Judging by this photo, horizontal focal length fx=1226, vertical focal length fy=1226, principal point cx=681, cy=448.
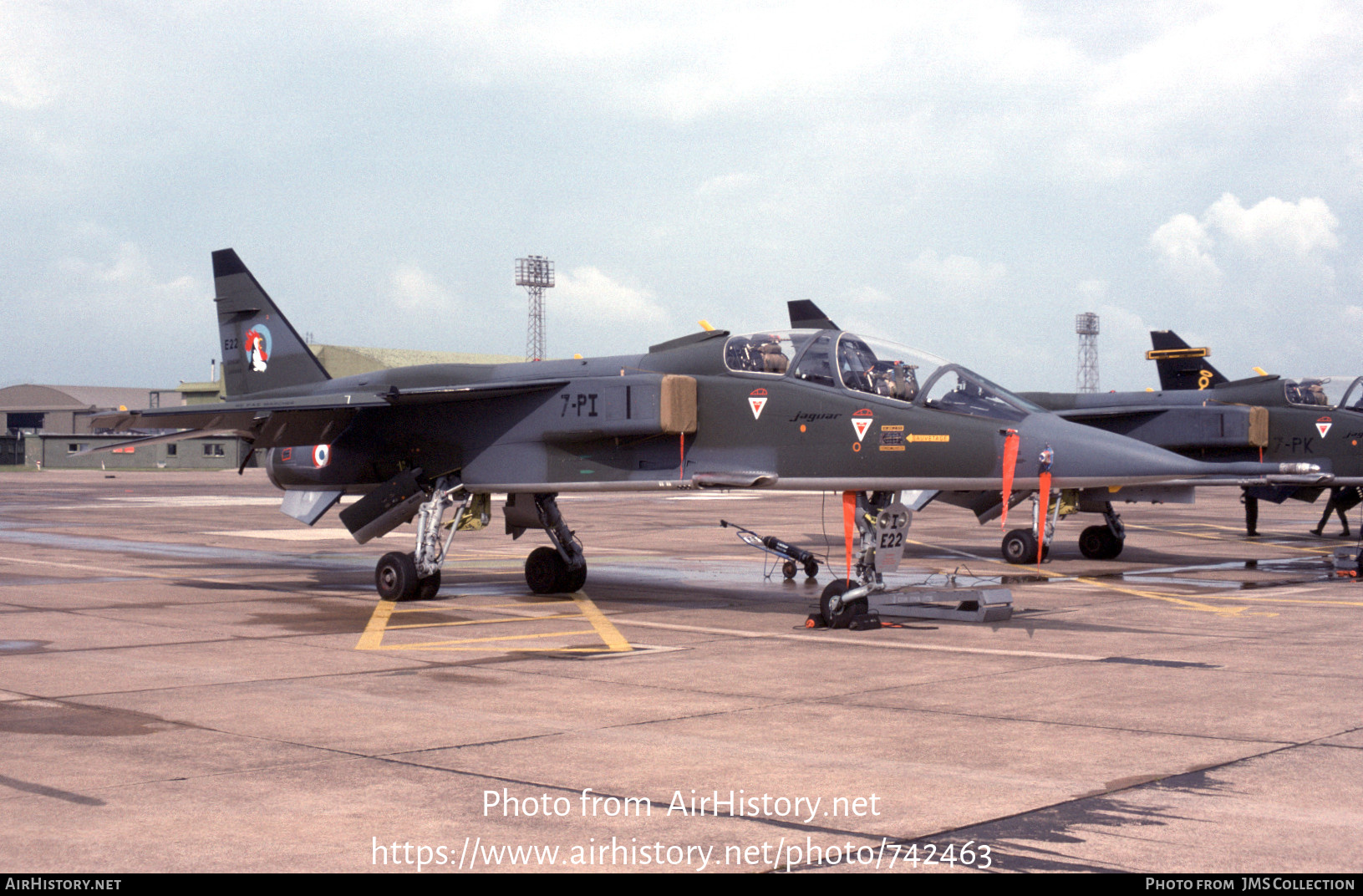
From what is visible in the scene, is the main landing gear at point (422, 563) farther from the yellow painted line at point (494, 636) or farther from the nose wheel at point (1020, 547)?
the nose wheel at point (1020, 547)

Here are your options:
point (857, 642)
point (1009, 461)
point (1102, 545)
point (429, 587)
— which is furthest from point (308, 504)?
point (1102, 545)

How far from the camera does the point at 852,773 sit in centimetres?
678

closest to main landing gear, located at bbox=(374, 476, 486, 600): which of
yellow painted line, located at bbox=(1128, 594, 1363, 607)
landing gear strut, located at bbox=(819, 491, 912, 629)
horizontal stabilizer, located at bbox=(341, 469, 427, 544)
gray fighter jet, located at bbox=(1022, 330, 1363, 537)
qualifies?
horizontal stabilizer, located at bbox=(341, 469, 427, 544)

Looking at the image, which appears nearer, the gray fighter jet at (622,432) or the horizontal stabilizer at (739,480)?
the gray fighter jet at (622,432)

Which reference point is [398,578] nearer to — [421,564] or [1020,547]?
[421,564]

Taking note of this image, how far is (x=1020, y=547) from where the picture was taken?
22344 millimetres

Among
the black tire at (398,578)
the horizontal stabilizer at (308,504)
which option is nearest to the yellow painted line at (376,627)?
the black tire at (398,578)

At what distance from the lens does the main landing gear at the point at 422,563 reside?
1586 centimetres

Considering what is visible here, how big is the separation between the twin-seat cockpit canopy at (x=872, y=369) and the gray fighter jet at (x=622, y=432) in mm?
20

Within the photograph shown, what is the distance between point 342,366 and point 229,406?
9248cm

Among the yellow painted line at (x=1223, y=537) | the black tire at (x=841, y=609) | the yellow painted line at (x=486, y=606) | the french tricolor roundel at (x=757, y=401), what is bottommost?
the yellow painted line at (x=486, y=606)

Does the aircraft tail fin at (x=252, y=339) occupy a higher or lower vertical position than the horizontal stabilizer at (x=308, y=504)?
higher

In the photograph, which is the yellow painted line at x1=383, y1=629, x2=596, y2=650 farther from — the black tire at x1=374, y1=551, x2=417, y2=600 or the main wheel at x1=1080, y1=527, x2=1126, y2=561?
the main wheel at x1=1080, y1=527, x2=1126, y2=561

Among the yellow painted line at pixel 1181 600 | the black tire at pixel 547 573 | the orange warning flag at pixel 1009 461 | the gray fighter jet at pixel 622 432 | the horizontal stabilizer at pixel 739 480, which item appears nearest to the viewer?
the orange warning flag at pixel 1009 461
